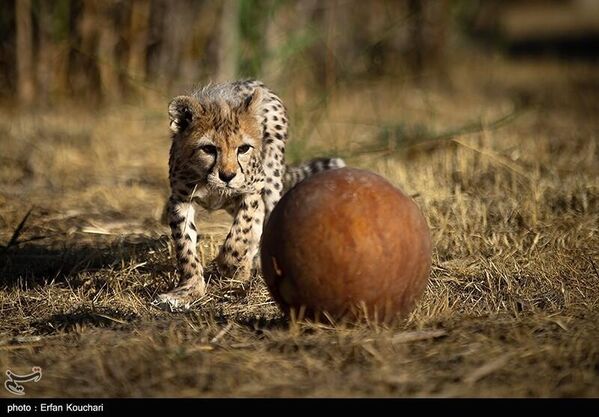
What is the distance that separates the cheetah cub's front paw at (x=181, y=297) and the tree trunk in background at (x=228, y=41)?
3819 mm

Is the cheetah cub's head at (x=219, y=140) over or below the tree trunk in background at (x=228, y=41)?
below

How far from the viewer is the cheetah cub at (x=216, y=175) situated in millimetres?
5859

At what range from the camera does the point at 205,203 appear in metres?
6.20

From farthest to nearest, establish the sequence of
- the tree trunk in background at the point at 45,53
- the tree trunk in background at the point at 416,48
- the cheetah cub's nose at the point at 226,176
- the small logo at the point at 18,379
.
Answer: the tree trunk in background at the point at 416,48 < the tree trunk in background at the point at 45,53 < the cheetah cub's nose at the point at 226,176 < the small logo at the point at 18,379

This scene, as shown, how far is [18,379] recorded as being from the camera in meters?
4.36

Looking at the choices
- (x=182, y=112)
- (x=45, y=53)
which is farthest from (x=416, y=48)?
(x=182, y=112)

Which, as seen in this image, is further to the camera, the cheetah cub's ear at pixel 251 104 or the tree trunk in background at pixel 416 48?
the tree trunk in background at pixel 416 48

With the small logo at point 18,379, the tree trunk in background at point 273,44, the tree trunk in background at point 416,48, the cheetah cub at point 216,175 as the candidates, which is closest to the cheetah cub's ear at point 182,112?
the cheetah cub at point 216,175

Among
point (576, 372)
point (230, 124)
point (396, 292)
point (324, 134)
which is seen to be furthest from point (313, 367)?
point (324, 134)

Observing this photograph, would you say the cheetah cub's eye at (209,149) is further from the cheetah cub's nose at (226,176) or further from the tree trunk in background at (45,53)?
the tree trunk in background at (45,53)

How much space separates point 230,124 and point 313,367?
2036 millimetres

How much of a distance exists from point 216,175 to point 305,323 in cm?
137

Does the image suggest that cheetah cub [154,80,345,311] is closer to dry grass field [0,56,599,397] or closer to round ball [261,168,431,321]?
dry grass field [0,56,599,397]
